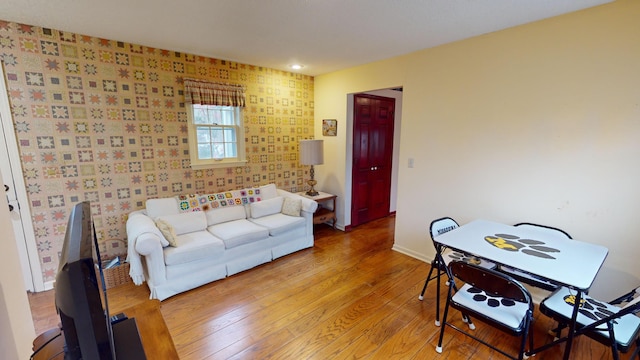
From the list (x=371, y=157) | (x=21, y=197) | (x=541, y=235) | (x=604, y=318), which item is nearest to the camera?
(x=604, y=318)

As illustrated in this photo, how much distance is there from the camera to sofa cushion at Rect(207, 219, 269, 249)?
2949 mm

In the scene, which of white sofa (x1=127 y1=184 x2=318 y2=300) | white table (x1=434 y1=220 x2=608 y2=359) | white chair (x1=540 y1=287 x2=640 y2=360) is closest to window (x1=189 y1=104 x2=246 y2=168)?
white sofa (x1=127 y1=184 x2=318 y2=300)

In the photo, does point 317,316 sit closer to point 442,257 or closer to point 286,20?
point 442,257

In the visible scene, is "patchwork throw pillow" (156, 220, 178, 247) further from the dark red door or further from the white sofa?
the dark red door

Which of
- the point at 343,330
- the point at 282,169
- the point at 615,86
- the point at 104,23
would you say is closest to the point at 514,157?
the point at 615,86

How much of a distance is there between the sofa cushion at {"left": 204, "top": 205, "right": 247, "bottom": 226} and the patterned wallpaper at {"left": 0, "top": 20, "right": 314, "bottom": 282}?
0.40m

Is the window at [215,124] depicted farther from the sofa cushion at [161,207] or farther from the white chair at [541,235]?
the white chair at [541,235]

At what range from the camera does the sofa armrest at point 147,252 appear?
239 cm

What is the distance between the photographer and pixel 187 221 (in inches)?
119

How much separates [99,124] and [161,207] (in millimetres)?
1039

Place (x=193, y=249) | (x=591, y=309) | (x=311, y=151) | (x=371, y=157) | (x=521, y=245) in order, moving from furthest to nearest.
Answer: (x=371, y=157) < (x=311, y=151) < (x=193, y=249) < (x=521, y=245) < (x=591, y=309)

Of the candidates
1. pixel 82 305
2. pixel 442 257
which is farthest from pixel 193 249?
pixel 442 257

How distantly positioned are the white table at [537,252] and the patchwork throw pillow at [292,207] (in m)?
1.92

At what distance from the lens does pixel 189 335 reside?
2109mm
